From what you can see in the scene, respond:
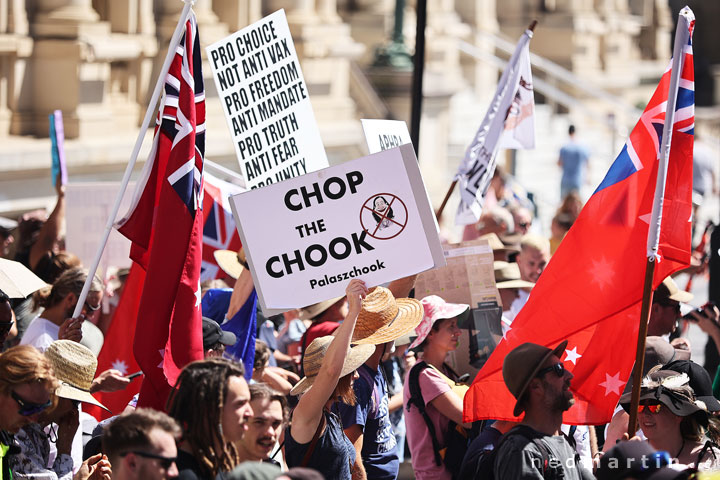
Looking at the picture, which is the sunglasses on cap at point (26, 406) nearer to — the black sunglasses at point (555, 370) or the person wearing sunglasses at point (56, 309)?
the person wearing sunglasses at point (56, 309)

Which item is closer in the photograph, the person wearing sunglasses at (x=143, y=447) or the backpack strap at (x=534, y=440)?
the person wearing sunglasses at (x=143, y=447)

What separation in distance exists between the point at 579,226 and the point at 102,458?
2326mm

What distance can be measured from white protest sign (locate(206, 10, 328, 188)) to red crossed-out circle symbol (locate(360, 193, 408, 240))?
164cm

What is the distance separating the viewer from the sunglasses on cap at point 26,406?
4.82m

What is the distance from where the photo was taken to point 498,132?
878cm

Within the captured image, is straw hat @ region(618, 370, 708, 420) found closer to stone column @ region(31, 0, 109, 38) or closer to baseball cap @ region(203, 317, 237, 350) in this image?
baseball cap @ region(203, 317, 237, 350)

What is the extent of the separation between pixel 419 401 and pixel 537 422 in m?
1.21

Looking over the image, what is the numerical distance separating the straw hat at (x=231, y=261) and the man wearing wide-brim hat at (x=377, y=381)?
1683 mm

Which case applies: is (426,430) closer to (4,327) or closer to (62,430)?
(62,430)

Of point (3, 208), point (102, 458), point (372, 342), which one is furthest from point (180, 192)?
point (3, 208)

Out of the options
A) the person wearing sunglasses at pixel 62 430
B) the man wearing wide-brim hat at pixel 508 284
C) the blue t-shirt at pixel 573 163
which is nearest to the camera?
the person wearing sunglasses at pixel 62 430

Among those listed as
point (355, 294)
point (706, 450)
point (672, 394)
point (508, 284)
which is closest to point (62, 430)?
point (355, 294)

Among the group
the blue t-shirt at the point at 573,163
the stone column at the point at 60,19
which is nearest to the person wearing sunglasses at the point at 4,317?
the stone column at the point at 60,19

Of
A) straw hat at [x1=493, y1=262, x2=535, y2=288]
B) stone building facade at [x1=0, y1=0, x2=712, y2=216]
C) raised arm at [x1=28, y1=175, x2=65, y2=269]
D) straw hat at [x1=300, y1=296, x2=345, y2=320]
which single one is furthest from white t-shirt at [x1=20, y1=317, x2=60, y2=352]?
stone building facade at [x1=0, y1=0, x2=712, y2=216]
